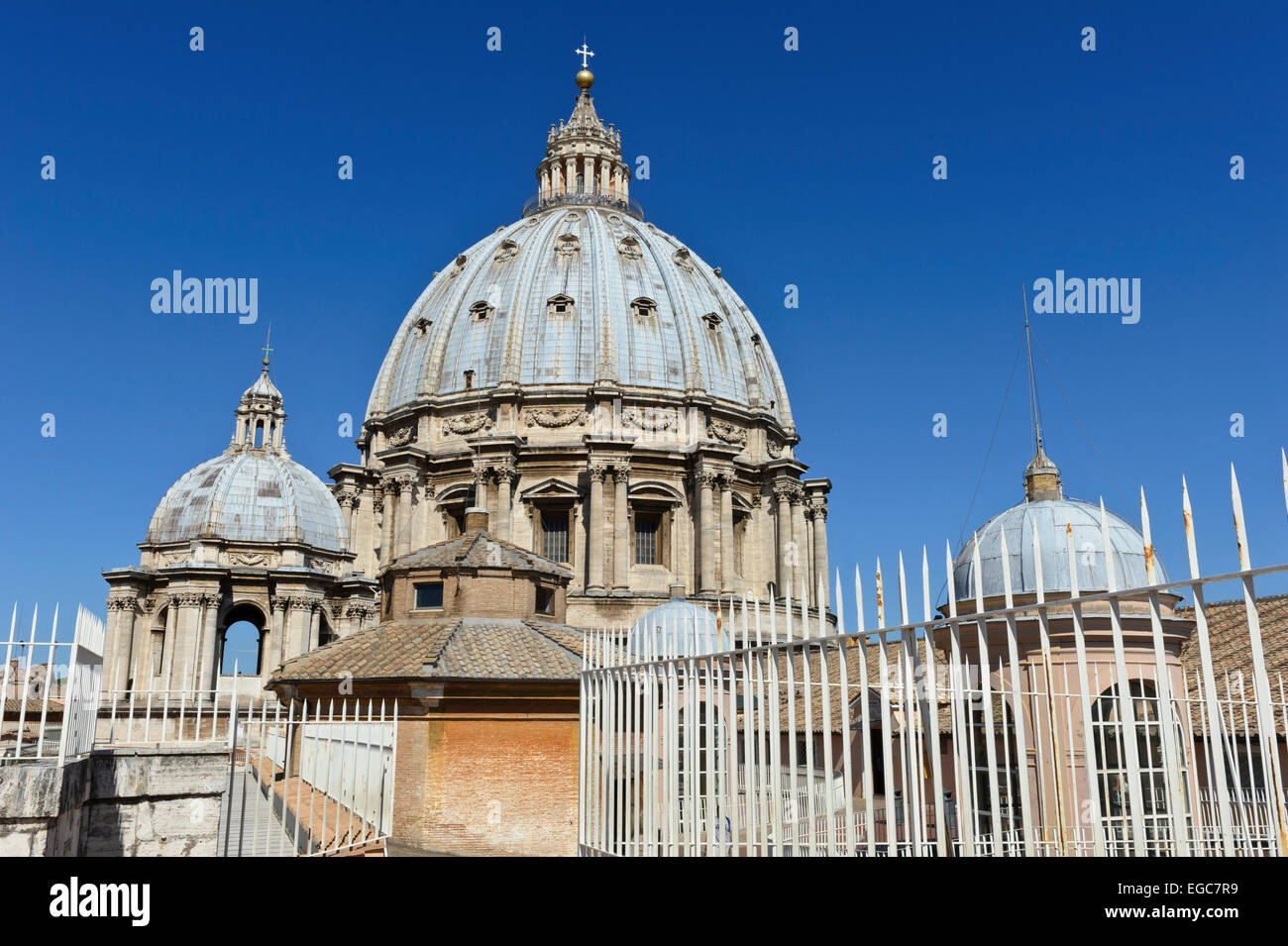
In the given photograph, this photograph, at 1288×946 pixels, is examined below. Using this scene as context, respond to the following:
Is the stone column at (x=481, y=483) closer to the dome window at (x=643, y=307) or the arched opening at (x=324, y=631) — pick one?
the arched opening at (x=324, y=631)

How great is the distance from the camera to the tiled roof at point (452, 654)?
18250mm

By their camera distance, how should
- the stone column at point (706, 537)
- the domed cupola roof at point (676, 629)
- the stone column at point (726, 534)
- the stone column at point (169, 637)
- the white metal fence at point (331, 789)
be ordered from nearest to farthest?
the domed cupola roof at point (676, 629) < the white metal fence at point (331, 789) < the stone column at point (706, 537) < the stone column at point (169, 637) < the stone column at point (726, 534)

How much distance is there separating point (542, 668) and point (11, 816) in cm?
1139

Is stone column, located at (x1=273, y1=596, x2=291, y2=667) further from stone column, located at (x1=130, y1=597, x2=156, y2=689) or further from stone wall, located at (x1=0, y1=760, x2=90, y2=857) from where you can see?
stone wall, located at (x1=0, y1=760, x2=90, y2=857)

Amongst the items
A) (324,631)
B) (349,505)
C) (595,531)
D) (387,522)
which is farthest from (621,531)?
(324,631)

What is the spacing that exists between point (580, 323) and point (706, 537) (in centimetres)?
1176

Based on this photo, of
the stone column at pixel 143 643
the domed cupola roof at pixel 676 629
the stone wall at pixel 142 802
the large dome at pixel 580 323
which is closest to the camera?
the stone wall at pixel 142 802

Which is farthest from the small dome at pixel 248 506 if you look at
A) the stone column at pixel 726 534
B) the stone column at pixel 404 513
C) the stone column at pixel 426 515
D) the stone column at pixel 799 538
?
the stone column at pixel 799 538

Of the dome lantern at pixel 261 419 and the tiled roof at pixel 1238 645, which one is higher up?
the dome lantern at pixel 261 419

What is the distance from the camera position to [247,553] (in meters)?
45.0

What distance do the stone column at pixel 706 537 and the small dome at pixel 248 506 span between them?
16932 millimetres
